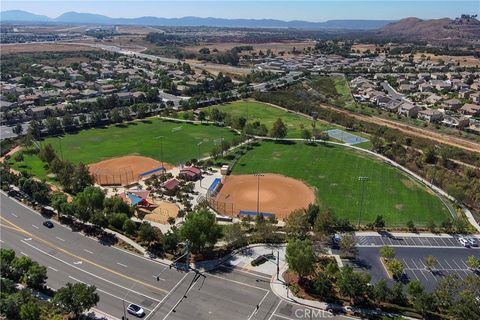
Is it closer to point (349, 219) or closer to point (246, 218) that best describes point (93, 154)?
point (246, 218)

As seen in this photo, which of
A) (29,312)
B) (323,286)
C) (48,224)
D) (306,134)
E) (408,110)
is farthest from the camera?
(408,110)

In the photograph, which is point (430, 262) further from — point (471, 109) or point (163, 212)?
point (471, 109)

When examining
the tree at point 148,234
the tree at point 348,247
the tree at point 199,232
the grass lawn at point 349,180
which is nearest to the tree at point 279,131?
the grass lawn at point 349,180

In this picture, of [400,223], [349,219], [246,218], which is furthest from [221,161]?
[400,223]

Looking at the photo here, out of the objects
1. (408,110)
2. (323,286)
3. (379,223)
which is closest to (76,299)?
(323,286)

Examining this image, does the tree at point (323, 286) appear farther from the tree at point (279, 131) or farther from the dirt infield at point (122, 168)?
the tree at point (279, 131)

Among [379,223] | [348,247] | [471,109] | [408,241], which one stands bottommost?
[408,241]

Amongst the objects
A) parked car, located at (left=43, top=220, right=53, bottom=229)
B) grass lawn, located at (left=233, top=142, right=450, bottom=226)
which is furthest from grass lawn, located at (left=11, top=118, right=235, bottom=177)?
parked car, located at (left=43, top=220, right=53, bottom=229)
